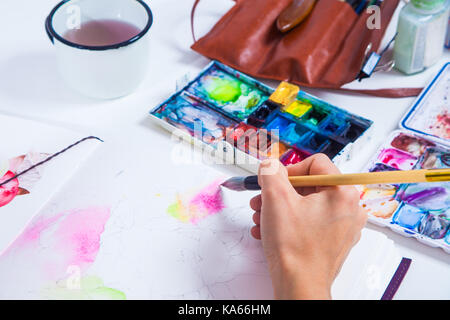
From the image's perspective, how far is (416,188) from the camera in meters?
0.86

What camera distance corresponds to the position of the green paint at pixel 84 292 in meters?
0.71

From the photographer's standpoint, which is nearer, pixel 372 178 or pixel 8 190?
pixel 372 178

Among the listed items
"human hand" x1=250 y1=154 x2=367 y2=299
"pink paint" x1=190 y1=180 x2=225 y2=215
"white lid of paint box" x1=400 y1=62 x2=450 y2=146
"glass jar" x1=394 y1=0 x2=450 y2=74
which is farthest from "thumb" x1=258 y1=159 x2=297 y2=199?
"glass jar" x1=394 y1=0 x2=450 y2=74

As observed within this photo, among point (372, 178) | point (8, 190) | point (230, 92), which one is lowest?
point (8, 190)

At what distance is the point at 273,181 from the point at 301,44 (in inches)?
18.2

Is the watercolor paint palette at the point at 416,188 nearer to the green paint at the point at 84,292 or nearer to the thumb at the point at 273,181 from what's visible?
the thumb at the point at 273,181

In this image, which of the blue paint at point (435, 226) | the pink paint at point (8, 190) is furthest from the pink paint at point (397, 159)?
A: the pink paint at point (8, 190)

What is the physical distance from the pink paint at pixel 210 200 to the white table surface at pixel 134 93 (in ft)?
0.22

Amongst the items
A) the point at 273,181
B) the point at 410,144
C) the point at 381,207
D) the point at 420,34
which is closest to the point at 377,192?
the point at 381,207

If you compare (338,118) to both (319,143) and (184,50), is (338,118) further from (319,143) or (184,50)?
(184,50)

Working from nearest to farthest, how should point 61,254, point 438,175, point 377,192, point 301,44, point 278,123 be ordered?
point 438,175 < point 61,254 < point 377,192 < point 278,123 < point 301,44

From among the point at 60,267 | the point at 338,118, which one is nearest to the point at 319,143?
the point at 338,118

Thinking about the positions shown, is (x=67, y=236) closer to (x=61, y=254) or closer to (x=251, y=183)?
(x=61, y=254)
